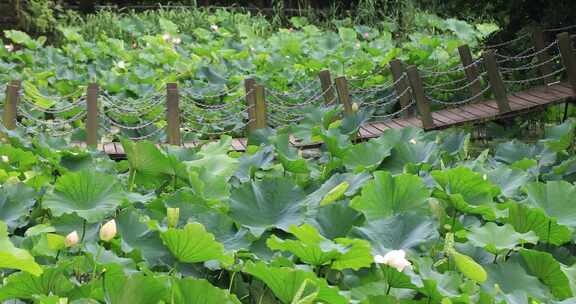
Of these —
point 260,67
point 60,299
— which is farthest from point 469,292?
point 260,67

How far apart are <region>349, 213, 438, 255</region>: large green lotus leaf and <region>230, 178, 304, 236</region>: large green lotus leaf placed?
0.18 m

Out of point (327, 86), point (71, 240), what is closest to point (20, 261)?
point (71, 240)

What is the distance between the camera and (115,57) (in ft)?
27.0

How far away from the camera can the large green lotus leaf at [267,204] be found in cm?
214

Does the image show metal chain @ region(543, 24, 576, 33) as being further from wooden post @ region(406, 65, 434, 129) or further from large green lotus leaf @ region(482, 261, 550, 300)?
large green lotus leaf @ region(482, 261, 550, 300)

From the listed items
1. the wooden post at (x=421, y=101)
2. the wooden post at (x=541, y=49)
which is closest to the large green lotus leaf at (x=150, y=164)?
the wooden post at (x=421, y=101)

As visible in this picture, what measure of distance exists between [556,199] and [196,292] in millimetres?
1144

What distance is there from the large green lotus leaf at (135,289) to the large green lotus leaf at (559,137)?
1.95 m

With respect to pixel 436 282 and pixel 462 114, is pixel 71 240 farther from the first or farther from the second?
pixel 462 114

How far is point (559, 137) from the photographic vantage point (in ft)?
10.6

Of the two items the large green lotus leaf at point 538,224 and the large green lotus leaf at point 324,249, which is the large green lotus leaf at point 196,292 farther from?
the large green lotus leaf at point 538,224

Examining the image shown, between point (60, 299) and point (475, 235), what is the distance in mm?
986

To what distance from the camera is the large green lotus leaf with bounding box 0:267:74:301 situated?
1708 millimetres

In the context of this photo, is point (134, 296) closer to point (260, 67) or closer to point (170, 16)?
point (260, 67)
